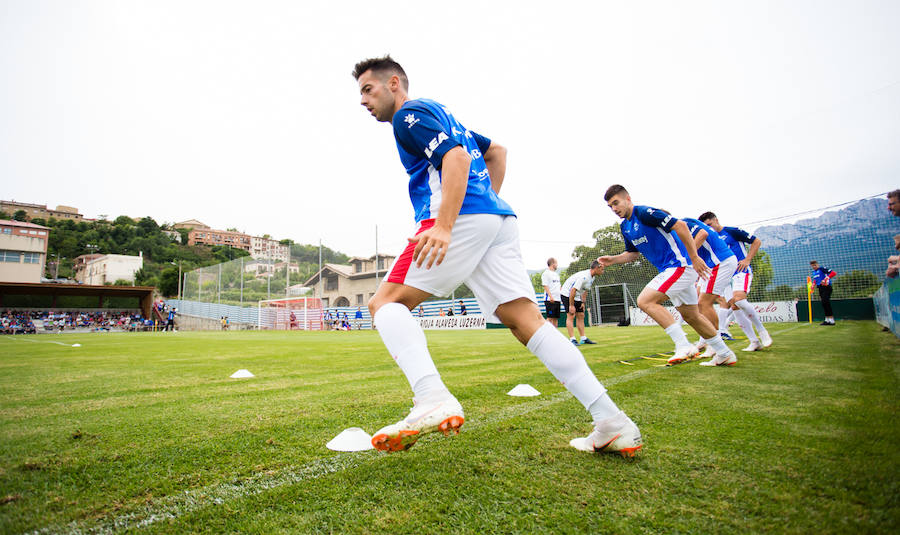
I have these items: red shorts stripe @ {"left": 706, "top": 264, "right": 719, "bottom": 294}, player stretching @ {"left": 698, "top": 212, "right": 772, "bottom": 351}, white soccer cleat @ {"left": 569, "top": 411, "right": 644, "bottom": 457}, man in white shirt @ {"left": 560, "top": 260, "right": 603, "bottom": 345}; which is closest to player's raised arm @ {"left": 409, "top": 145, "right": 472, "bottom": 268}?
white soccer cleat @ {"left": 569, "top": 411, "right": 644, "bottom": 457}

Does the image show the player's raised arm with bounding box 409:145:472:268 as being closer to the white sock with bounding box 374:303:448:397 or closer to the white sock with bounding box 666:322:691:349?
the white sock with bounding box 374:303:448:397

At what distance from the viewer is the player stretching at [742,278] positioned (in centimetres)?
683

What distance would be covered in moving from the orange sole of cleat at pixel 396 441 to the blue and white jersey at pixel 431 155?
945 mm

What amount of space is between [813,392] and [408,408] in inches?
121

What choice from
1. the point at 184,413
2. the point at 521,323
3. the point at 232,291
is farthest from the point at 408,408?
the point at 232,291

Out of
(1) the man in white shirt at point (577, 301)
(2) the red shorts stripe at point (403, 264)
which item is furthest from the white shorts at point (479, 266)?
(1) the man in white shirt at point (577, 301)

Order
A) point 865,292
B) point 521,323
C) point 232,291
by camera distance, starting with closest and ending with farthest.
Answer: point 521,323 → point 865,292 → point 232,291

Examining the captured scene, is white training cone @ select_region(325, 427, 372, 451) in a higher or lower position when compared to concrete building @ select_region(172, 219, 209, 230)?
lower

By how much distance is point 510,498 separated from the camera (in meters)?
1.51

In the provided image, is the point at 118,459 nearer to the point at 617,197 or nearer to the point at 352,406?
the point at 352,406

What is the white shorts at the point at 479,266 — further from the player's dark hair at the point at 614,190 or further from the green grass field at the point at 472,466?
the player's dark hair at the point at 614,190

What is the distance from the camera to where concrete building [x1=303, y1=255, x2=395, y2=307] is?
1396 inches

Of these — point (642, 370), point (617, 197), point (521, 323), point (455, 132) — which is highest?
point (617, 197)

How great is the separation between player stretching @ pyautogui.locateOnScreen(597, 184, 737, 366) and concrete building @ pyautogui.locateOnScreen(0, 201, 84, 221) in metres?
168
